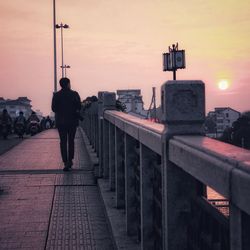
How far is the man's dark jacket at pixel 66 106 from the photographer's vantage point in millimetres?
9617

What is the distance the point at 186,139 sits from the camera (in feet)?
7.72

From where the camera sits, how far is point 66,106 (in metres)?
9.65

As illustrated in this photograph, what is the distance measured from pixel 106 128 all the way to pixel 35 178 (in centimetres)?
171

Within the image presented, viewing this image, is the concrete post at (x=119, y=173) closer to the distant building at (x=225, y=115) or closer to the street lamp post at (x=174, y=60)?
the street lamp post at (x=174, y=60)

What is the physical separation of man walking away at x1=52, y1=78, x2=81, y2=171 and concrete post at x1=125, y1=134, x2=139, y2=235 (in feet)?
15.7

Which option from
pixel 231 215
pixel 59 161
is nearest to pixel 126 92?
pixel 59 161

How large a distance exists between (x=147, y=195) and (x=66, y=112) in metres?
6.12

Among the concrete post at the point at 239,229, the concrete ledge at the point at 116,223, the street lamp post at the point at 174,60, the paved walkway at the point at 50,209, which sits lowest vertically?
the paved walkway at the point at 50,209

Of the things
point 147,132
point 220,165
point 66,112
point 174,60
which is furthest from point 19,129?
point 220,165

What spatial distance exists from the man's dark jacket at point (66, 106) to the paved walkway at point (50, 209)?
903 millimetres

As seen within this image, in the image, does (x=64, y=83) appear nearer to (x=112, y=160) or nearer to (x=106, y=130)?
(x=106, y=130)

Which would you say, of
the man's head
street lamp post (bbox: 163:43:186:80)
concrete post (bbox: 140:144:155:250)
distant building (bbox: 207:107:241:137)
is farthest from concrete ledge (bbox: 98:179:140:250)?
distant building (bbox: 207:107:241:137)

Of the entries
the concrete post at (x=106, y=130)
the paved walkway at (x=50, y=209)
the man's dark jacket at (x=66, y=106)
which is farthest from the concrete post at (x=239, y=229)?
the man's dark jacket at (x=66, y=106)

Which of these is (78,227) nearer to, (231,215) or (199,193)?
(199,193)
